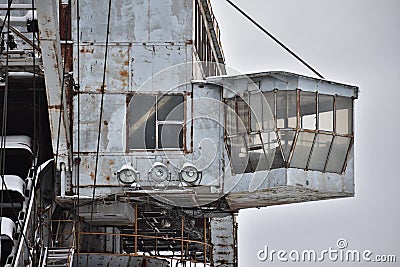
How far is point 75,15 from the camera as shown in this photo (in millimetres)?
30562

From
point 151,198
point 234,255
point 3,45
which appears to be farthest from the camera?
point 234,255

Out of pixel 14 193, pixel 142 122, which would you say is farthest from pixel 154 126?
pixel 14 193

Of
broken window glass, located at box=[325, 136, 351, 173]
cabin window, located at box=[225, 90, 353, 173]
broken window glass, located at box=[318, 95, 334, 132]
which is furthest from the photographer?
broken window glass, located at box=[325, 136, 351, 173]

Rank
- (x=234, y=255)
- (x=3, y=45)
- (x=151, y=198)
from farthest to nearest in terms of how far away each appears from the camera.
Result: 1. (x=234, y=255)
2. (x=151, y=198)
3. (x=3, y=45)

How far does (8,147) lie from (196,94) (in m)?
5.13

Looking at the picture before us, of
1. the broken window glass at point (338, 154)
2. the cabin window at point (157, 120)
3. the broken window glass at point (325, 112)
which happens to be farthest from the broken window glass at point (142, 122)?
the broken window glass at point (338, 154)

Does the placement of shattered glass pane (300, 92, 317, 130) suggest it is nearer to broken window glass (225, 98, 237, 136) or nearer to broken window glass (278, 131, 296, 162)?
broken window glass (278, 131, 296, 162)

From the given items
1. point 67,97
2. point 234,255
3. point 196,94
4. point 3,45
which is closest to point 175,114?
point 196,94

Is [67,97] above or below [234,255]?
above

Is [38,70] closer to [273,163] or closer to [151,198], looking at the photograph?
[151,198]

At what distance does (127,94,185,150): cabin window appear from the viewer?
30141mm

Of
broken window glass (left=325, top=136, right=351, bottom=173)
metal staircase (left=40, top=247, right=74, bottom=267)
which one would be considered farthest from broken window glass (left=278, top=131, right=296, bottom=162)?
metal staircase (left=40, top=247, right=74, bottom=267)

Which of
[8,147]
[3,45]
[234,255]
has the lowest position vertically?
[234,255]

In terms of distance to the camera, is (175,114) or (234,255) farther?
(234,255)
